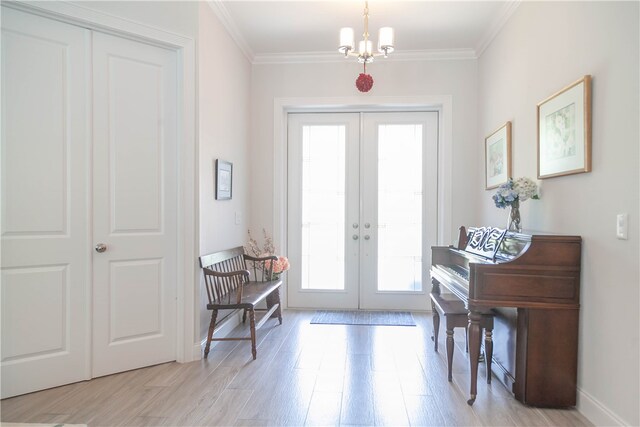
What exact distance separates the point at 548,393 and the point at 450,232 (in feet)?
6.83

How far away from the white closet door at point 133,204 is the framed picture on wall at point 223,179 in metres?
0.48

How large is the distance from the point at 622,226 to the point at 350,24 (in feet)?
8.92

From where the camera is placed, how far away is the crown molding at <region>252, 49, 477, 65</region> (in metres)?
3.99

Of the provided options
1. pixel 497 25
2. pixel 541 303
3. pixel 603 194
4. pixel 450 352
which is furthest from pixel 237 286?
pixel 497 25

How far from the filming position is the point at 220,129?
10.8ft

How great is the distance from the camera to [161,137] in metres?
2.73

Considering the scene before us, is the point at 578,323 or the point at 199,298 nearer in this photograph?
the point at 578,323

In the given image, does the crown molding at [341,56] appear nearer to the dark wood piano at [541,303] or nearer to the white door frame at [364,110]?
the white door frame at [364,110]

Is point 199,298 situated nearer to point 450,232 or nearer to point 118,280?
point 118,280

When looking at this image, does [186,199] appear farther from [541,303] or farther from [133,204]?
[541,303]

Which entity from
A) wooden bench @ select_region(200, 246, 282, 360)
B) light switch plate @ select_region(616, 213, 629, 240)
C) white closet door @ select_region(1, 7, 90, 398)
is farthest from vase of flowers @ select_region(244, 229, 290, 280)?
light switch plate @ select_region(616, 213, 629, 240)

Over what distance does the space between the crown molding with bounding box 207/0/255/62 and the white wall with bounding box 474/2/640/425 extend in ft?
8.09

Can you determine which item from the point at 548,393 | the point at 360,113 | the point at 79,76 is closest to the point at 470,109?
the point at 360,113

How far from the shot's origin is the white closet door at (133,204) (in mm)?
2525
